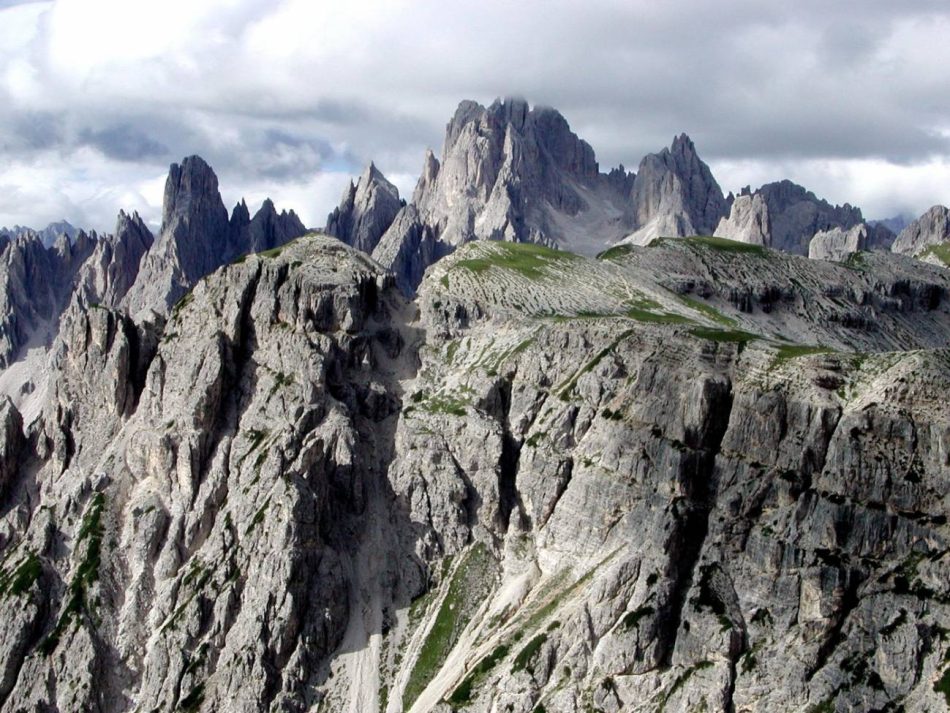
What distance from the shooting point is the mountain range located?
111062 mm

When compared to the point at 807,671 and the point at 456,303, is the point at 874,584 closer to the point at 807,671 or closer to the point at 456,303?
the point at 807,671

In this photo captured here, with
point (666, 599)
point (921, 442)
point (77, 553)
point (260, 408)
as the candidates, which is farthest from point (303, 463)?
point (921, 442)

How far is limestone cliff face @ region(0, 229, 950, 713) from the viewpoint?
111 metres

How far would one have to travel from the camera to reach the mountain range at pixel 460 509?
111062mm

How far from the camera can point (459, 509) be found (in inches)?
5659

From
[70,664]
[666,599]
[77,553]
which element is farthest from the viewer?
[77,553]

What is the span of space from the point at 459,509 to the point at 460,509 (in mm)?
145

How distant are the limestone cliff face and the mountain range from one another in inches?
14.2

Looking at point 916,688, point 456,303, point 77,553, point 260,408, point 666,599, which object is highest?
point 456,303

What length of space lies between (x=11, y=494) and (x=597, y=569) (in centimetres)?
10383

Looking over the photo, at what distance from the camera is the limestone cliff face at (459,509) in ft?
365

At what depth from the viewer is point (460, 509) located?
144 meters

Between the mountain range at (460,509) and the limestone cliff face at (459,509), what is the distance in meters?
0.36

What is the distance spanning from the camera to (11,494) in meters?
169
